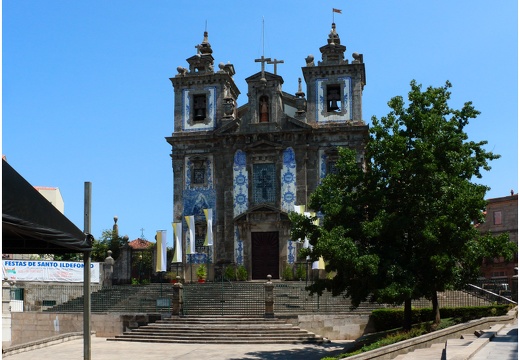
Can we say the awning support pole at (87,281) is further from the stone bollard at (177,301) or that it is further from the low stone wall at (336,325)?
the stone bollard at (177,301)

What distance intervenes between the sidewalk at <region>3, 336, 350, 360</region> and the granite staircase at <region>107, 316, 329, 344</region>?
70 cm

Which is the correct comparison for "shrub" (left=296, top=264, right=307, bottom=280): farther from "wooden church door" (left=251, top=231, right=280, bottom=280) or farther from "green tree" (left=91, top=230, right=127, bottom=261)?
"green tree" (left=91, top=230, right=127, bottom=261)

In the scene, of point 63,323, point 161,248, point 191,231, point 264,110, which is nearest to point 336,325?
point 63,323

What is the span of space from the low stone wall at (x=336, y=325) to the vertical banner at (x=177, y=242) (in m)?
12.3

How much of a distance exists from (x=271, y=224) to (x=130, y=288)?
8.52 m

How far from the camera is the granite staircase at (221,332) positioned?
26.5m

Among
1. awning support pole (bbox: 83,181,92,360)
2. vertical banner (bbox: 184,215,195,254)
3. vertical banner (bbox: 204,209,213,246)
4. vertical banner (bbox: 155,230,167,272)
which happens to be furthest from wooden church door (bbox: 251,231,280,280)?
awning support pole (bbox: 83,181,92,360)

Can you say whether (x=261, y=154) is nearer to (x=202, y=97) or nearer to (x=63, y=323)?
(x=202, y=97)

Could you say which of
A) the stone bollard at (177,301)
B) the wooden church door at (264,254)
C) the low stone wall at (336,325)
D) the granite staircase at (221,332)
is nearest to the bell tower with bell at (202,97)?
the wooden church door at (264,254)

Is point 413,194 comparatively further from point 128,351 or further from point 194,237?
point 194,237

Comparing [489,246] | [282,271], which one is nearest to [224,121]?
[282,271]

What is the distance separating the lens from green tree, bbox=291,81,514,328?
2061 cm

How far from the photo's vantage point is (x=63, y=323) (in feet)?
104

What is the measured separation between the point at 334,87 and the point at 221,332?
18684 millimetres
